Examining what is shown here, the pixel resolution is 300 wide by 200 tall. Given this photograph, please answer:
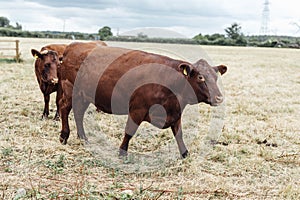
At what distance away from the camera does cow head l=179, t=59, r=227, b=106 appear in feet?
14.7

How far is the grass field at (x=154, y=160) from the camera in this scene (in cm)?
394

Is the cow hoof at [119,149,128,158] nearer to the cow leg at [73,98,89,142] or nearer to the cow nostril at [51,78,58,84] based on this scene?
the cow leg at [73,98,89,142]

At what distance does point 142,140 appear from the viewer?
19.6 feet

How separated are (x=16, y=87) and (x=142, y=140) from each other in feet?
19.2

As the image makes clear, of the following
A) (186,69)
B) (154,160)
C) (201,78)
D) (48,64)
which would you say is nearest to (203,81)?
(201,78)

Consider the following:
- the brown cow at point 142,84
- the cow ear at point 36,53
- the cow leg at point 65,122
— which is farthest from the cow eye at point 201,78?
the cow ear at point 36,53

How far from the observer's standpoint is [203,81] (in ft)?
14.9

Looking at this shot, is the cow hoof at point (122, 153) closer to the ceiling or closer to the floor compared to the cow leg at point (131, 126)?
closer to the floor

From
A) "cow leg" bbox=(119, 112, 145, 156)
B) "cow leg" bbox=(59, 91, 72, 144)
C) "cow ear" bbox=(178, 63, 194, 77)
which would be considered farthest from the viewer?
"cow leg" bbox=(59, 91, 72, 144)

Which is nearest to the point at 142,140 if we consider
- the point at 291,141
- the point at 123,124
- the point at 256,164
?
the point at 123,124

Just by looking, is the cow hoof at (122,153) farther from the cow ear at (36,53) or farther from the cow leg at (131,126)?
the cow ear at (36,53)

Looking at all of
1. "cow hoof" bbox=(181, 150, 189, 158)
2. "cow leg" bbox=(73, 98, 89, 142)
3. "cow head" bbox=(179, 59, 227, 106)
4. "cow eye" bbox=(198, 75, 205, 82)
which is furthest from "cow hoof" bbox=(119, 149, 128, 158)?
"cow eye" bbox=(198, 75, 205, 82)

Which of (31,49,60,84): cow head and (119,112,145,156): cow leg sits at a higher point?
(31,49,60,84): cow head

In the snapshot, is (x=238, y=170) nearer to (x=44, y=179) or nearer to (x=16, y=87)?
(x=44, y=179)
